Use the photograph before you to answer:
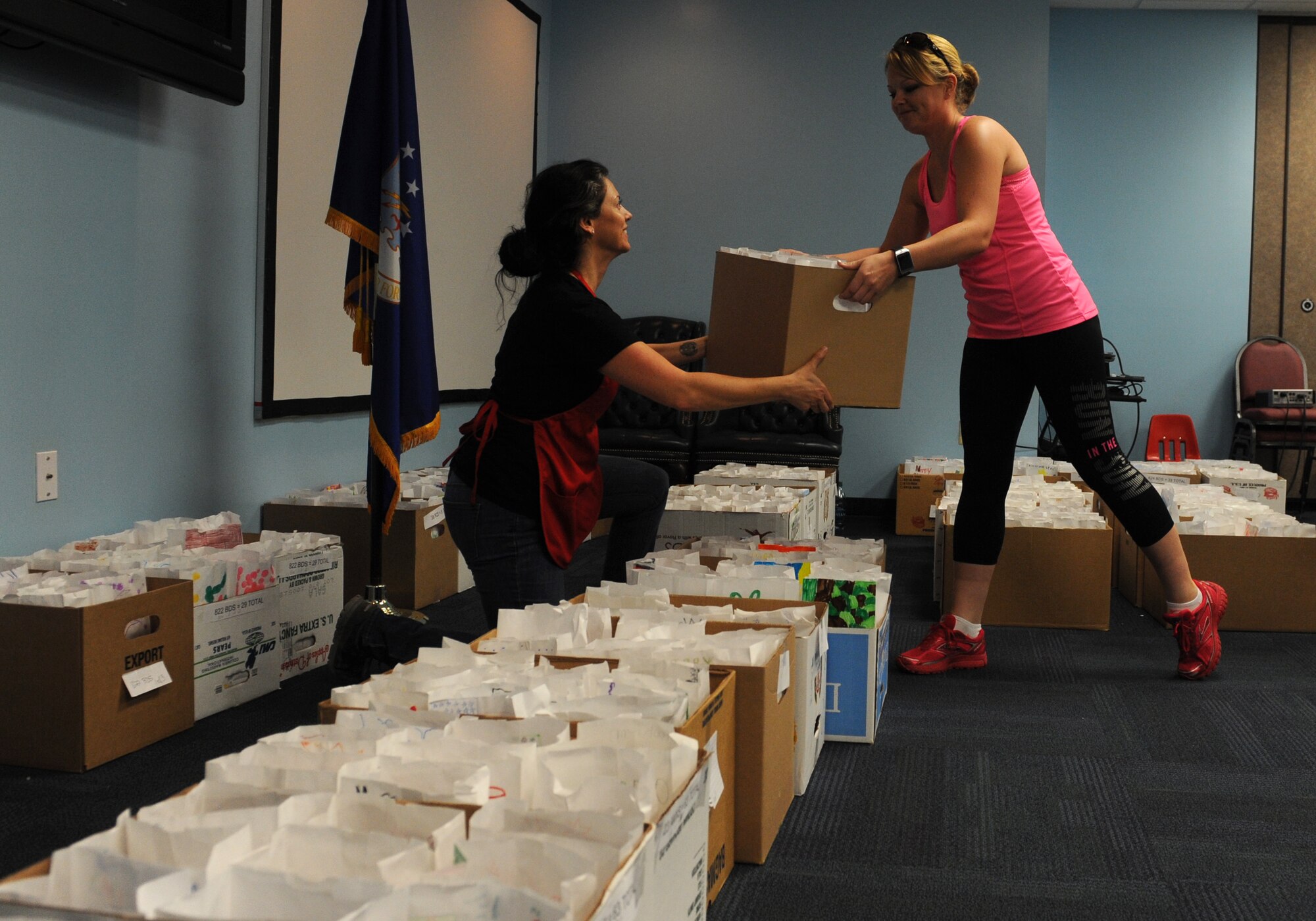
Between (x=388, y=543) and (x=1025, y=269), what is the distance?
6.07 feet

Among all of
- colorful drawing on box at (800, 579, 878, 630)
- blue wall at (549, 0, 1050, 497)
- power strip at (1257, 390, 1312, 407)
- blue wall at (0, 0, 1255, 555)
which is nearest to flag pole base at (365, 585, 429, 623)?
blue wall at (0, 0, 1255, 555)

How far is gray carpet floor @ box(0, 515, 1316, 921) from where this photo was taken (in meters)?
1.50

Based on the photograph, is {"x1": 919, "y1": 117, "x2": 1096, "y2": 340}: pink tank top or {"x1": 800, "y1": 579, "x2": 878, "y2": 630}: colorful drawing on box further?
{"x1": 919, "y1": 117, "x2": 1096, "y2": 340}: pink tank top

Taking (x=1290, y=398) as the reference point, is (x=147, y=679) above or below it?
below

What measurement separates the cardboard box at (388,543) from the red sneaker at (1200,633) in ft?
6.41

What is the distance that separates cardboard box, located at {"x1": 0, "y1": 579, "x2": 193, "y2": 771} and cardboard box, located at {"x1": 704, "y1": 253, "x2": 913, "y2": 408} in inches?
49.2

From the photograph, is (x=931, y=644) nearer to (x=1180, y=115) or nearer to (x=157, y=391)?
(x=157, y=391)

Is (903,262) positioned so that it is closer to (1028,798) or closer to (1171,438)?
(1028,798)

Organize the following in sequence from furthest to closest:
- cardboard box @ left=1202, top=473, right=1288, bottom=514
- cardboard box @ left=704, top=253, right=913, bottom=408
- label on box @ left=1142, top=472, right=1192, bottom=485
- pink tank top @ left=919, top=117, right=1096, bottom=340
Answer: cardboard box @ left=1202, top=473, right=1288, bottom=514
label on box @ left=1142, top=472, right=1192, bottom=485
pink tank top @ left=919, top=117, right=1096, bottom=340
cardboard box @ left=704, top=253, right=913, bottom=408

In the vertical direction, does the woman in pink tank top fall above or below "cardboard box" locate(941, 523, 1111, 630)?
above

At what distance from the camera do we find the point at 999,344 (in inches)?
98.8

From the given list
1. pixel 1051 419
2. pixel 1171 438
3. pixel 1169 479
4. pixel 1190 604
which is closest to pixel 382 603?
pixel 1051 419

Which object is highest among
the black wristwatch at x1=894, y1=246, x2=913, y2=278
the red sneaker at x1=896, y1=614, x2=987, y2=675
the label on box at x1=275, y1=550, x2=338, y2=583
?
the black wristwatch at x1=894, y1=246, x2=913, y2=278

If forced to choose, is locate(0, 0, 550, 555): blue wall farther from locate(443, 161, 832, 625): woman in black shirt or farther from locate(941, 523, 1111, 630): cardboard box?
locate(941, 523, 1111, 630): cardboard box
